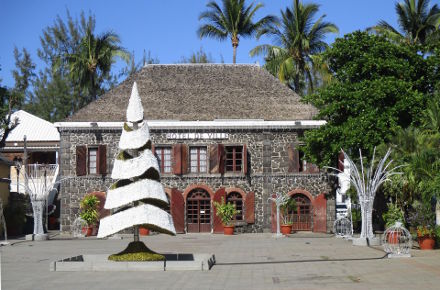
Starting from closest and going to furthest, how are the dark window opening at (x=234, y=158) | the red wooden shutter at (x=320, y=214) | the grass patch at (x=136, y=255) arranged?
the grass patch at (x=136, y=255) → the red wooden shutter at (x=320, y=214) → the dark window opening at (x=234, y=158)

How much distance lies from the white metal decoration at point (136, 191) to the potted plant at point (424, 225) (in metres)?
10.6

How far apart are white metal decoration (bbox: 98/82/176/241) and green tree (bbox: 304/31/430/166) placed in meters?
16.5

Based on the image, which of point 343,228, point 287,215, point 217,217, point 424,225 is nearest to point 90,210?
point 217,217

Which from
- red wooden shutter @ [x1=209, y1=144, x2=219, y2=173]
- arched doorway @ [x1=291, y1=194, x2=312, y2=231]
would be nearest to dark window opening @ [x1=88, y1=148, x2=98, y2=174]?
red wooden shutter @ [x1=209, y1=144, x2=219, y2=173]

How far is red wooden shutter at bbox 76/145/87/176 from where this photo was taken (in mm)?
39406

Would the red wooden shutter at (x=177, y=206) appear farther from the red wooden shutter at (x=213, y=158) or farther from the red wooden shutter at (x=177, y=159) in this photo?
the red wooden shutter at (x=213, y=158)

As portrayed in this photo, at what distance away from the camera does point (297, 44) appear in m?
47.8

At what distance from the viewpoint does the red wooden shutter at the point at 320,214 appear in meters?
39.3

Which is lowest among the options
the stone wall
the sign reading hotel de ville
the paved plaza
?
the paved plaza

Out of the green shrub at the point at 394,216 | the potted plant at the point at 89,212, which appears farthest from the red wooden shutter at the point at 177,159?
the green shrub at the point at 394,216

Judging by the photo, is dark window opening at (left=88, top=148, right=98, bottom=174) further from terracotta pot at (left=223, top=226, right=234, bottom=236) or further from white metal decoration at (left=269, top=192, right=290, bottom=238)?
white metal decoration at (left=269, top=192, right=290, bottom=238)

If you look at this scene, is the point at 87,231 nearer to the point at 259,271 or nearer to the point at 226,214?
the point at 226,214

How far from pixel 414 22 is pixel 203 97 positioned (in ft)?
42.2

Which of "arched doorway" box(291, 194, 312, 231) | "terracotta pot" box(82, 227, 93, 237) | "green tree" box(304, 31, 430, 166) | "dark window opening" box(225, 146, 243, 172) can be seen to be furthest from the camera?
"dark window opening" box(225, 146, 243, 172)
